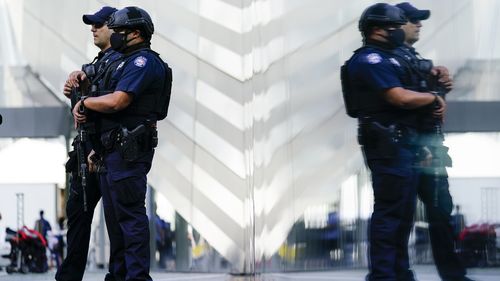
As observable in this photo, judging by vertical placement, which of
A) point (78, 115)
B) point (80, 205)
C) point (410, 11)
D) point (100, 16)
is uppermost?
point (410, 11)

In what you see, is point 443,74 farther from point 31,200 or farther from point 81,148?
point 31,200

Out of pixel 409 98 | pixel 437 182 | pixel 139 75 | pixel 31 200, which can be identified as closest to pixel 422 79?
pixel 409 98

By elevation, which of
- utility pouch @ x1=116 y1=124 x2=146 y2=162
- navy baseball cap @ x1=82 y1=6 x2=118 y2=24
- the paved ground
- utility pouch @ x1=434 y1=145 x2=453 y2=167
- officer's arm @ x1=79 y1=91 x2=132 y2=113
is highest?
navy baseball cap @ x1=82 y1=6 x2=118 y2=24

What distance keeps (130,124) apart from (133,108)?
2.3 inches

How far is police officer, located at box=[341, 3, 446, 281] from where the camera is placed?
4.50m

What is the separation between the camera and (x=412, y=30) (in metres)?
4.53

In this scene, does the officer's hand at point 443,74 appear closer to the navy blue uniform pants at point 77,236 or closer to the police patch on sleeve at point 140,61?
the police patch on sleeve at point 140,61

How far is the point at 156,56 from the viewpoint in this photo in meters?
4.89

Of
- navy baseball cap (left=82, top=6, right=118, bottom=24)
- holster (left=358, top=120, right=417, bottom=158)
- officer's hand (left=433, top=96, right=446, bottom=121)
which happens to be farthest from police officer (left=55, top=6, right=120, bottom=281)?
officer's hand (left=433, top=96, right=446, bottom=121)

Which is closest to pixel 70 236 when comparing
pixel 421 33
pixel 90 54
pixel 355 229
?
pixel 90 54

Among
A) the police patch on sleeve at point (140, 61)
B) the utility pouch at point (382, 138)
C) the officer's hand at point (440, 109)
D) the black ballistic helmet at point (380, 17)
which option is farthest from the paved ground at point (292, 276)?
the police patch on sleeve at point (140, 61)

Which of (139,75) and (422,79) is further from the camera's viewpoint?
(139,75)

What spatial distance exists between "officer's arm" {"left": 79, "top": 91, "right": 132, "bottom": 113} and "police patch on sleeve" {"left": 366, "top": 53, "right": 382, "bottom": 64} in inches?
34.6

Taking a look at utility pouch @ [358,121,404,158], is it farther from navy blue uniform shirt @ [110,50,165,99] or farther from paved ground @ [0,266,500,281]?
navy blue uniform shirt @ [110,50,165,99]
